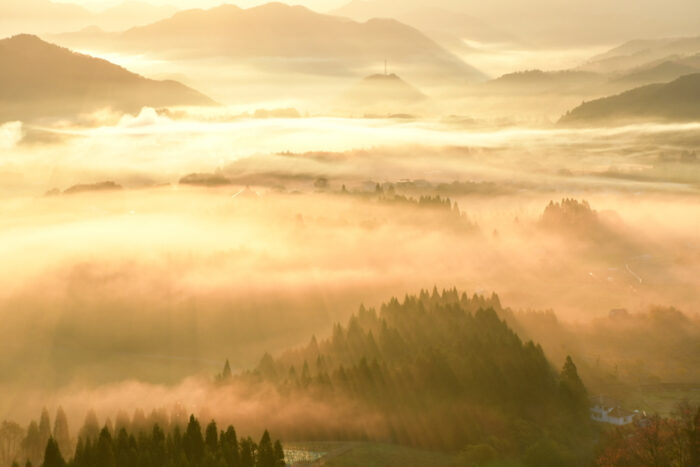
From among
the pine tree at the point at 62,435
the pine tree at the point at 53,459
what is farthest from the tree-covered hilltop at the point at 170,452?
the pine tree at the point at 62,435

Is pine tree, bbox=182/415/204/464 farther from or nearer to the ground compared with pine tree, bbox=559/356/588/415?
farther from the ground

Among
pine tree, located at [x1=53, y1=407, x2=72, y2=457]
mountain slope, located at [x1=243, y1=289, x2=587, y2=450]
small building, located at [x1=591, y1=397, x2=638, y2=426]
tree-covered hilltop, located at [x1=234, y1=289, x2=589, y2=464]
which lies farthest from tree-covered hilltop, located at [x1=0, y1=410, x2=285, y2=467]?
small building, located at [x1=591, y1=397, x2=638, y2=426]

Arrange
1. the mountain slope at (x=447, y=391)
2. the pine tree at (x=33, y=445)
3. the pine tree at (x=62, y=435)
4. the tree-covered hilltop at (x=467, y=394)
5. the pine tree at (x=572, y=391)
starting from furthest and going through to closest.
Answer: the pine tree at (x=572, y=391) < the pine tree at (x=33, y=445) < the pine tree at (x=62, y=435) < the mountain slope at (x=447, y=391) < the tree-covered hilltop at (x=467, y=394)

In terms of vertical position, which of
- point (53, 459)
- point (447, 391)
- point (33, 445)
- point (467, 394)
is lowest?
point (33, 445)

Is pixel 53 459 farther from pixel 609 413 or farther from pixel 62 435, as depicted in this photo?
pixel 609 413

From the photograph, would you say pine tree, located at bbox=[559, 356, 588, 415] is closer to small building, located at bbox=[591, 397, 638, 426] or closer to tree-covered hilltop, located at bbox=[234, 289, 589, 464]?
tree-covered hilltop, located at bbox=[234, 289, 589, 464]

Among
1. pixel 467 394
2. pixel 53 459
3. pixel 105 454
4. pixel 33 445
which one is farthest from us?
pixel 467 394

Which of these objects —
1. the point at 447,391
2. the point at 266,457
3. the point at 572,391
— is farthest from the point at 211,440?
the point at 572,391

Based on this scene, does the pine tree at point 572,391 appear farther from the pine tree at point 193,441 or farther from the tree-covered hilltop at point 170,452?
the pine tree at point 193,441

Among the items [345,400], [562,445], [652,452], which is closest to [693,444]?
[652,452]

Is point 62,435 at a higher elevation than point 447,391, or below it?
below

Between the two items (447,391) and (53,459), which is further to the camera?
(447,391)
